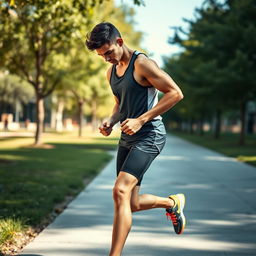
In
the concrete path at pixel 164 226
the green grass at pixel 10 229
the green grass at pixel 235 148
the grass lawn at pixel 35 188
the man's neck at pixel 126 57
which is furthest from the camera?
the green grass at pixel 235 148

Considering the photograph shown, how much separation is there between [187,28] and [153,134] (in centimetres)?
2864

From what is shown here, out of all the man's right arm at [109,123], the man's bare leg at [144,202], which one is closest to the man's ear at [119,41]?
the man's right arm at [109,123]

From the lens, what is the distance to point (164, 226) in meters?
5.44

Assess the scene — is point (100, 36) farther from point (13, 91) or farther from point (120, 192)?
point (13, 91)

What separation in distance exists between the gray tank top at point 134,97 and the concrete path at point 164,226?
1162 mm

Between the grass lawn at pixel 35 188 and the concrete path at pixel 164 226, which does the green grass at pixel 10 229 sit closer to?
the grass lawn at pixel 35 188

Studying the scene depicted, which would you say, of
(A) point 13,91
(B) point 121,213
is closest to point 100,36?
(B) point 121,213

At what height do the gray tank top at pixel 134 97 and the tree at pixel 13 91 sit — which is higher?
the tree at pixel 13 91

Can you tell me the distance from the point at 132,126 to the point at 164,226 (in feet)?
7.20

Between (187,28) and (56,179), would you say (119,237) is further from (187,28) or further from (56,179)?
(187,28)

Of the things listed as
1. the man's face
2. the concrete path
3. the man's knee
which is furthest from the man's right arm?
the concrete path

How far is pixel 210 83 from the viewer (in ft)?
86.0

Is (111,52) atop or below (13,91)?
below

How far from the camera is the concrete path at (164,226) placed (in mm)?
4395
